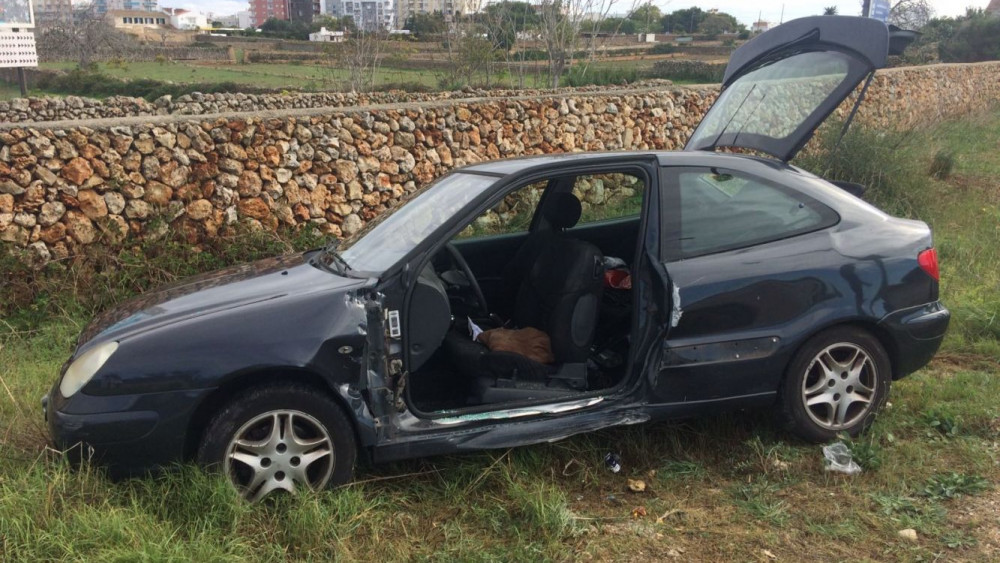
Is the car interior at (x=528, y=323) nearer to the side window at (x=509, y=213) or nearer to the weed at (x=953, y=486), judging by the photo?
the weed at (x=953, y=486)

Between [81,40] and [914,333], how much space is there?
46.5m

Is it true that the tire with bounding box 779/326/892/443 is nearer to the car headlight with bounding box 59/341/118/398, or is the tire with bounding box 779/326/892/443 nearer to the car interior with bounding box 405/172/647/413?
the car interior with bounding box 405/172/647/413

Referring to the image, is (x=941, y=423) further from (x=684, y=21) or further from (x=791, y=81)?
(x=684, y=21)

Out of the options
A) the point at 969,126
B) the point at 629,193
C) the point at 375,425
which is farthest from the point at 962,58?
the point at 375,425

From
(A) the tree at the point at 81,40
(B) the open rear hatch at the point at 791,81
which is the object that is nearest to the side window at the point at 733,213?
(B) the open rear hatch at the point at 791,81

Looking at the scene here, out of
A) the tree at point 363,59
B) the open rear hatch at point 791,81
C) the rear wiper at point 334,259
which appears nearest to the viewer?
the rear wiper at point 334,259

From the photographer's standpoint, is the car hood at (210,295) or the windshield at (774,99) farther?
the windshield at (774,99)

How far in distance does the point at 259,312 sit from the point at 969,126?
20.5 metres

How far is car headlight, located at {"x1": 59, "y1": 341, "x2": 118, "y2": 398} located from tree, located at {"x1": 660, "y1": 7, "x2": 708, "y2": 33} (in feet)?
228

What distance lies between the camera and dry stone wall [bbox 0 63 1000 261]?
7.40 metres

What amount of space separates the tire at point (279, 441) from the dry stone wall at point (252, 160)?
455 cm

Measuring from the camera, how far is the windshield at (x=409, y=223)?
4148 millimetres

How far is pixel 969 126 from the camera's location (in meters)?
20.1

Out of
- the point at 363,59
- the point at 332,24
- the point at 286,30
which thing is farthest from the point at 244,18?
the point at 363,59
